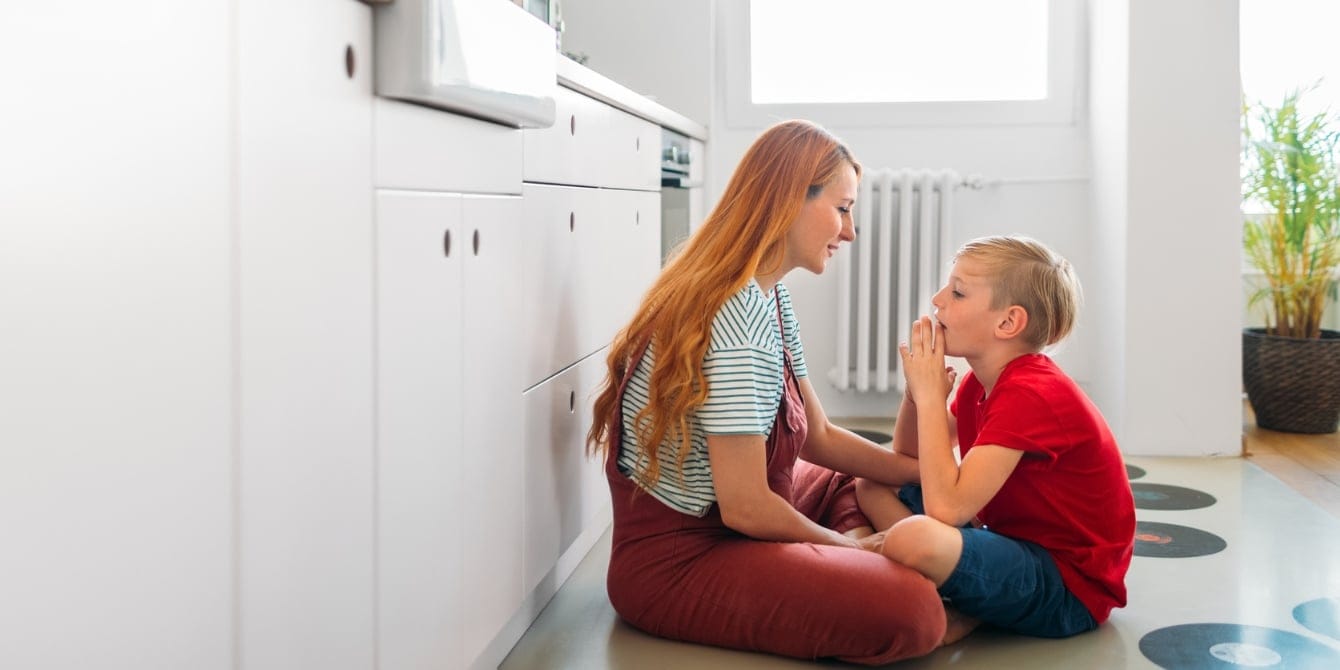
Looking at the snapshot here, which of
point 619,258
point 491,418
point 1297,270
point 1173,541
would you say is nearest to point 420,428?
point 491,418

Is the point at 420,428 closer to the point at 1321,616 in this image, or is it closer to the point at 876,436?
the point at 1321,616

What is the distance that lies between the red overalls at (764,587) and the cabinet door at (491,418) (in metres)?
0.21

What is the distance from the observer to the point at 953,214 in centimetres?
383

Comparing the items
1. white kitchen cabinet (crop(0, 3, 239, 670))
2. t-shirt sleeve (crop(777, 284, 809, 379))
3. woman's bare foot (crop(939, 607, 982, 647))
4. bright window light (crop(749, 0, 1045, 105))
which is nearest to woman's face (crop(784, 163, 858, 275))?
t-shirt sleeve (crop(777, 284, 809, 379))

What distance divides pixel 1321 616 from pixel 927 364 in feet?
2.46

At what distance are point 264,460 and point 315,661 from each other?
229mm

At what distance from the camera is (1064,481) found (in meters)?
1.92

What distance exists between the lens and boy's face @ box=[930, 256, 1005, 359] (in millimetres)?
1967

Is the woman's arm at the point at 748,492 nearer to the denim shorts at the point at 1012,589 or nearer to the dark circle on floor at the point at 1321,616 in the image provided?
the denim shorts at the point at 1012,589

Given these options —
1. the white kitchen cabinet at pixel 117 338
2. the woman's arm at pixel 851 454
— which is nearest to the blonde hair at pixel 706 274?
the woman's arm at pixel 851 454

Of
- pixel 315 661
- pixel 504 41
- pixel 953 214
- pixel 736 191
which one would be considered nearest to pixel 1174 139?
pixel 953 214

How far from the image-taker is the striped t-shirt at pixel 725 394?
177cm

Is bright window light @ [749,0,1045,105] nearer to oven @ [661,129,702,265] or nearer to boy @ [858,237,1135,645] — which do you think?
oven @ [661,129,702,265]

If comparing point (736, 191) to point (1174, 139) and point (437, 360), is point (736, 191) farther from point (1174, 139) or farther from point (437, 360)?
point (1174, 139)
